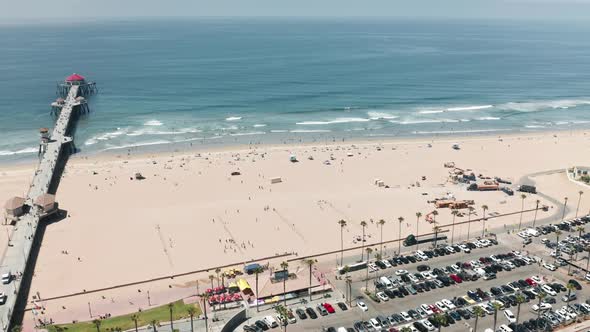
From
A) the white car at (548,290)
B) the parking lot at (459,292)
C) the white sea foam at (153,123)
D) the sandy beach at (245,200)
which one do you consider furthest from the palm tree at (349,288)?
the white sea foam at (153,123)

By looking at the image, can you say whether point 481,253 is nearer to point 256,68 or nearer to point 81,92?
point 81,92

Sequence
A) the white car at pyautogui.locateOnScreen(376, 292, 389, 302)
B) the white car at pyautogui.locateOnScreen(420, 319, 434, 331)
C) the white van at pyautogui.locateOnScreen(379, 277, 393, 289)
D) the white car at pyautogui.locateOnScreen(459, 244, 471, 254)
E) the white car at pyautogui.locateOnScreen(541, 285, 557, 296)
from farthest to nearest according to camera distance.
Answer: the white car at pyautogui.locateOnScreen(459, 244, 471, 254) → the white van at pyautogui.locateOnScreen(379, 277, 393, 289) → the white car at pyautogui.locateOnScreen(541, 285, 557, 296) → the white car at pyautogui.locateOnScreen(376, 292, 389, 302) → the white car at pyautogui.locateOnScreen(420, 319, 434, 331)

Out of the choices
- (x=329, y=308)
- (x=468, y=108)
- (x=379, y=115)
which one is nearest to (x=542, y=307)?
(x=329, y=308)

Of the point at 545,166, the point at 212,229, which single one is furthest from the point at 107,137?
the point at 545,166

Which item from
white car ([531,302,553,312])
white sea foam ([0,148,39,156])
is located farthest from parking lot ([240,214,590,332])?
white sea foam ([0,148,39,156])

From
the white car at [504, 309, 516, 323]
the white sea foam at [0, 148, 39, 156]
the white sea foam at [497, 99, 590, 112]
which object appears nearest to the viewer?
the white car at [504, 309, 516, 323]

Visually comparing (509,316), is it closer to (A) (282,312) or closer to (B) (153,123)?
(A) (282,312)

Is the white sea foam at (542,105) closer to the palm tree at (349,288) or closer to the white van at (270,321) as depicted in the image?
the palm tree at (349,288)

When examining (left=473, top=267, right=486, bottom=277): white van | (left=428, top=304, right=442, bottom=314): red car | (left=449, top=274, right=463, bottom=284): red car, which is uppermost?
(left=473, top=267, right=486, bottom=277): white van

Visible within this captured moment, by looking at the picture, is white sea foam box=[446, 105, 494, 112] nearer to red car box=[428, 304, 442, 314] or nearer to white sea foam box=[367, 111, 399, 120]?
white sea foam box=[367, 111, 399, 120]
